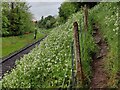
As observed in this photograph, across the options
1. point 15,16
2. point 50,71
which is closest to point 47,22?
point 15,16

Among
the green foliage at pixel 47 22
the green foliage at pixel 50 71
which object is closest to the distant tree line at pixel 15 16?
the green foliage at pixel 47 22

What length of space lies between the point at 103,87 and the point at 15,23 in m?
44.3

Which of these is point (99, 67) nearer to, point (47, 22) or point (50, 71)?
point (50, 71)

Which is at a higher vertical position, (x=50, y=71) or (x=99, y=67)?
(x=99, y=67)

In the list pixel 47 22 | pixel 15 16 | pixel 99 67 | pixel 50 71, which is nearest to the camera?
pixel 99 67

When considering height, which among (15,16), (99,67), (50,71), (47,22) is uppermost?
(15,16)

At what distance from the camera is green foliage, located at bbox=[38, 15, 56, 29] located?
3578 inches

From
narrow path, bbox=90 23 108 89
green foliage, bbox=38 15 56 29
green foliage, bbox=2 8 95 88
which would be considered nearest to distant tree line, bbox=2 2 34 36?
green foliage, bbox=38 15 56 29

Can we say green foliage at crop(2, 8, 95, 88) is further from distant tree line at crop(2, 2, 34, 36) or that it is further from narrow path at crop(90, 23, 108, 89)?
distant tree line at crop(2, 2, 34, 36)

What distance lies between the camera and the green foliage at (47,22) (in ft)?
298

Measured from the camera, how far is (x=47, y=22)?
94.2 meters

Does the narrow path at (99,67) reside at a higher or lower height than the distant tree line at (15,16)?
lower

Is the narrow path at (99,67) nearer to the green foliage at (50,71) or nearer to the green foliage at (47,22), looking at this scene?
the green foliage at (50,71)

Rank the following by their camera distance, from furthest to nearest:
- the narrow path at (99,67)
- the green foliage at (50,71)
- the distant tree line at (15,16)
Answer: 1. the distant tree line at (15,16)
2. the green foliage at (50,71)
3. the narrow path at (99,67)
